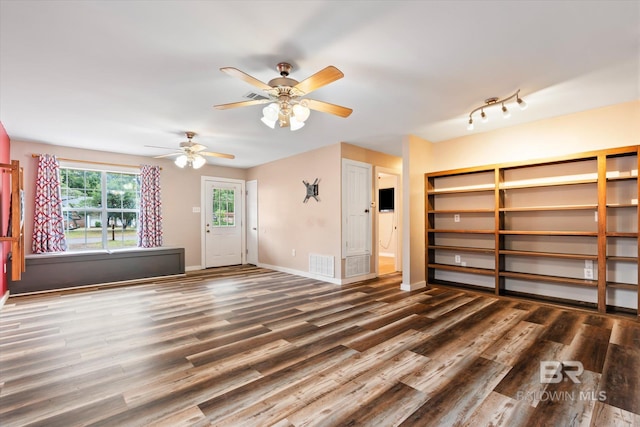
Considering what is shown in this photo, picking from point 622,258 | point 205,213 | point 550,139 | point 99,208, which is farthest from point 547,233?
point 99,208

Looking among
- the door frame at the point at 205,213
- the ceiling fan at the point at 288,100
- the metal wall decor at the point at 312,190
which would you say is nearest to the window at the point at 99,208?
the door frame at the point at 205,213

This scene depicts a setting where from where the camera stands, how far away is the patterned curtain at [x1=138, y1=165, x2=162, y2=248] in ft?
20.1

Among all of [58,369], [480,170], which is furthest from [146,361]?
[480,170]

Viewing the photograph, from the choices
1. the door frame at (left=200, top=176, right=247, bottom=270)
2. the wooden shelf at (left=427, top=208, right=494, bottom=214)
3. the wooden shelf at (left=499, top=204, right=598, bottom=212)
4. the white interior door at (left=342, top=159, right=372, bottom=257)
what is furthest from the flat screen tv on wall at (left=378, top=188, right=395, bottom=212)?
the wooden shelf at (left=499, top=204, right=598, bottom=212)

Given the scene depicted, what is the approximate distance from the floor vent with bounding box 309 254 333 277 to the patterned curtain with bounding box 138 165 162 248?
3.33 metres

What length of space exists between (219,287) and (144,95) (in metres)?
3.09

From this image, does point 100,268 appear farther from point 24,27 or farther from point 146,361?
point 24,27

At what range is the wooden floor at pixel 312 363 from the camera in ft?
5.76

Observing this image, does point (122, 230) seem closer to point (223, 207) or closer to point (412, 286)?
point (223, 207)

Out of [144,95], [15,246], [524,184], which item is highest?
[144,95]

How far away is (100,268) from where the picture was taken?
204 inches

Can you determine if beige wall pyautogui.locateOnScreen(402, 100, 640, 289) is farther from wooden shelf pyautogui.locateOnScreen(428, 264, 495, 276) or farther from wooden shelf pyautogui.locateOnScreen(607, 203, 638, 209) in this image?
wooden shelf pyautogui.locateOnScreen(607, 203, 638, 209)

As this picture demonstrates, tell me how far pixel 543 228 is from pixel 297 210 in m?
4.16

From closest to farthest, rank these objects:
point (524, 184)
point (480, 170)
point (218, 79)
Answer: point (218, 79) < point (524, 184) < point (480, 170)
